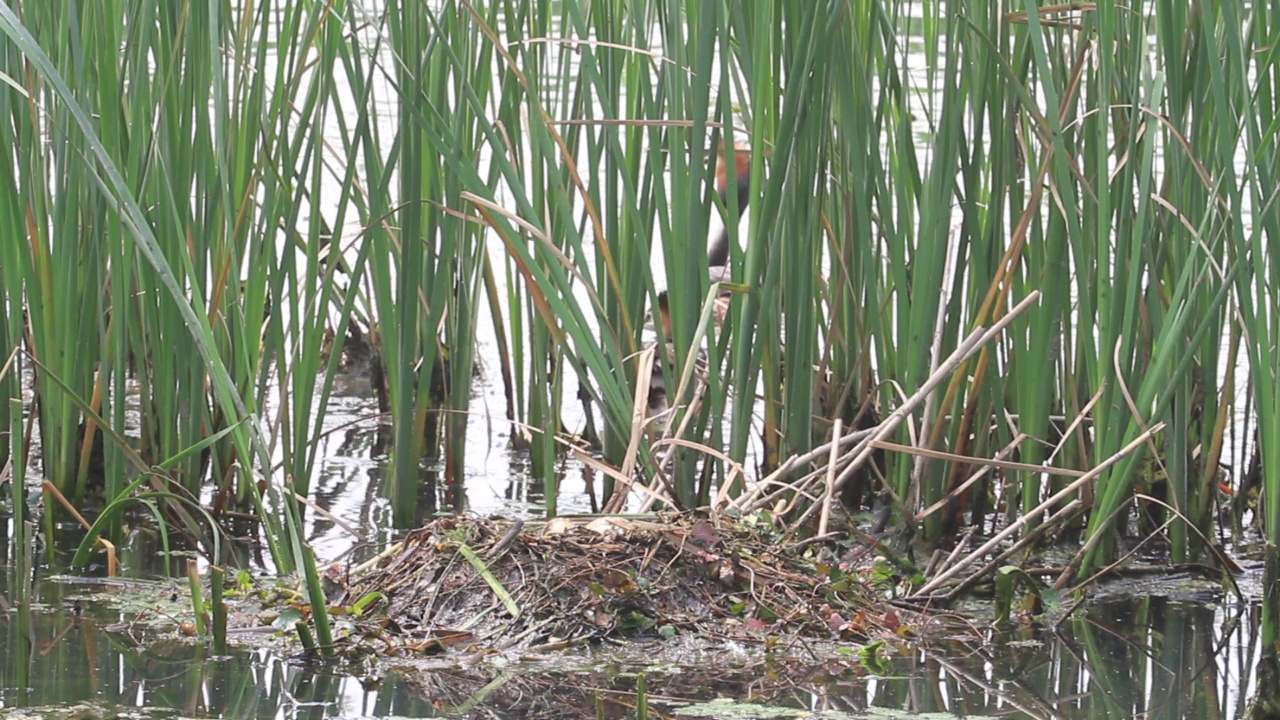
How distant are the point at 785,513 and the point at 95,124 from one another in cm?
151

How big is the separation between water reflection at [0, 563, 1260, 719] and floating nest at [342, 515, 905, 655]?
68 mm

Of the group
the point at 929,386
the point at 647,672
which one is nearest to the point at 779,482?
the point at 929,386

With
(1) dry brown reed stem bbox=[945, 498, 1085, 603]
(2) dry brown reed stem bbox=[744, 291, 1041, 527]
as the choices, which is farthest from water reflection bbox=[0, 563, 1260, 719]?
(2) dry brown reed stem bbox=[744, 291, 1041, 527]

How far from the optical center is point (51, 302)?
2945 mm

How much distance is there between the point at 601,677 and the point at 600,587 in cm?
22

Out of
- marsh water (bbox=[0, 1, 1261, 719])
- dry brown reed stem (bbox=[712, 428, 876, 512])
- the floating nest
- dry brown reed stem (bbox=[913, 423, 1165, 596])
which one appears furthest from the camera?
dry brown reed stem (bbox=[712, 428, 876, 512])

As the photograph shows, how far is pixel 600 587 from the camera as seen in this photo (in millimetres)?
2539

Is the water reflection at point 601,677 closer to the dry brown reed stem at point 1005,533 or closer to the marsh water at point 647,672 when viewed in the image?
the marsh water at point 647,672

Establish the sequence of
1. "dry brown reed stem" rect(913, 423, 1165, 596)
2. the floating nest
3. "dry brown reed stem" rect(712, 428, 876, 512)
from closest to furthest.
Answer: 1. the floating nest
2. "dry brown reed stem" rect(913, 423, 1165, 596)
3. "dry brown reed stem" rect(712, 428, 876, 512)

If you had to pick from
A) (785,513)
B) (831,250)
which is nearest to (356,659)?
(785,513)

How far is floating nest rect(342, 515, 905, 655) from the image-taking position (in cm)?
252

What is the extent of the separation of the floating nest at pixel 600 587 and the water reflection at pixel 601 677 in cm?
7

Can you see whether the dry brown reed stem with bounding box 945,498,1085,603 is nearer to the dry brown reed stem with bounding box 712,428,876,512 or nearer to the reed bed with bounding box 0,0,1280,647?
the reed bed with bounding box 0,0,1280,647

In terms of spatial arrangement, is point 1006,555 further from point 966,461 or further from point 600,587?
point 600,587
